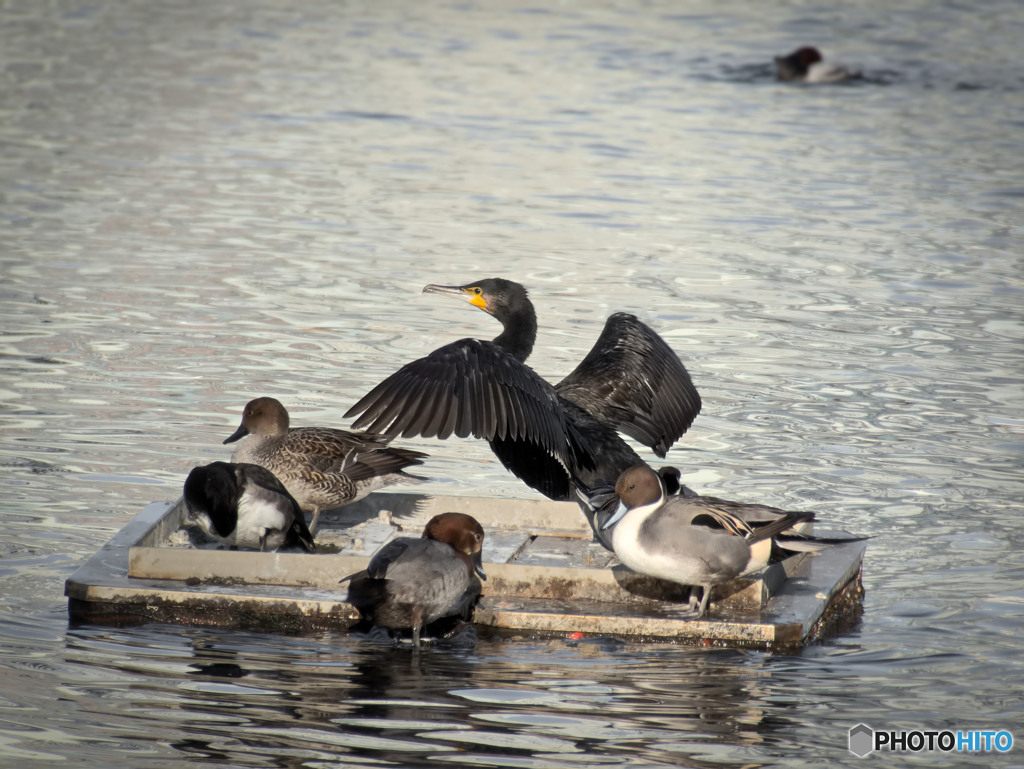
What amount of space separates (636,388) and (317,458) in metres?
1.95

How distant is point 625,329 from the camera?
8812 mm

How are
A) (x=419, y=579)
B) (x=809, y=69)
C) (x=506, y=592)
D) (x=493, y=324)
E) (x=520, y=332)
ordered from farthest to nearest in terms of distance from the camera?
(x=809, y=69)
(x=493, y=324)
(x=520, y=332)
(x=506, y=592)
(x=419, y=579)

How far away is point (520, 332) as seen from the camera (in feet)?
29.0

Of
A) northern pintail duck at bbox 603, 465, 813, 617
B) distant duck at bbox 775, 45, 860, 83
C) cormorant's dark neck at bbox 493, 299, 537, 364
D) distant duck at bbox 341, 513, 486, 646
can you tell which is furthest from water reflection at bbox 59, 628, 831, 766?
distant duck at bbox 775, 45, 860, 83

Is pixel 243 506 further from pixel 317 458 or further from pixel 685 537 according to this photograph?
pixel 685 537

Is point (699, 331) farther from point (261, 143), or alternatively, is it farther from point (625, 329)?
point (261, 143)

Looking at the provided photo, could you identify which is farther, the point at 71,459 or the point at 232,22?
the point at 232,22

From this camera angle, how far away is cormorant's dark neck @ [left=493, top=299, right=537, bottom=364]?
28.9 feet

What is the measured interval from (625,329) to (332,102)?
1531cm

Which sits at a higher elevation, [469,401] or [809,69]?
[809,69]

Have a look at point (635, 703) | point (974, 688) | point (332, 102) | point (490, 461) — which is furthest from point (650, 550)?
point (332, 102)

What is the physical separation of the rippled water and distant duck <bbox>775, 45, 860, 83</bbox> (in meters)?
0.67

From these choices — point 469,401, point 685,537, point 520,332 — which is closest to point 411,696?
point 685,537

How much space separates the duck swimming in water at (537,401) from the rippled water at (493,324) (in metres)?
0.91
